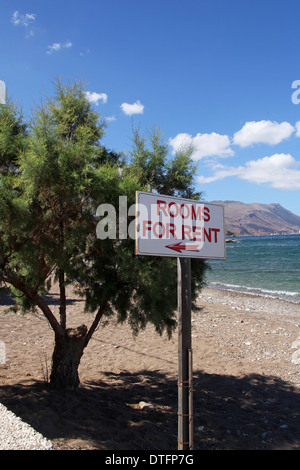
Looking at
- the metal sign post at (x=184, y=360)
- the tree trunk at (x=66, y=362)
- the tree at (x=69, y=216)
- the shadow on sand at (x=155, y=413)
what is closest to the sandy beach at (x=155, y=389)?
the shadow on sand at (x=155, y=413)

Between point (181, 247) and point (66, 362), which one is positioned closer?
point (181, 247)

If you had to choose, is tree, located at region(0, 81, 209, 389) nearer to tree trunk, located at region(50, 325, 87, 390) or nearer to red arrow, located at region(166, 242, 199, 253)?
tree trunk, located at region(50, 325, 87, 390)

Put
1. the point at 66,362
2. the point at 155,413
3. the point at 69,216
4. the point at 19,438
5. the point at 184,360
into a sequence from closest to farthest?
1. the point at 184,360
2. the point at 19,438
3. the point at 69,216
4. the point at 155,413
5. the point at 66,362

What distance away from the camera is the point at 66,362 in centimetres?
676

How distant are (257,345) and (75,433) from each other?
8.05 meters

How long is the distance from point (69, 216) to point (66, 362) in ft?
9.92

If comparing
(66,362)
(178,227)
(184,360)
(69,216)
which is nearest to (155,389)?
(66,362)

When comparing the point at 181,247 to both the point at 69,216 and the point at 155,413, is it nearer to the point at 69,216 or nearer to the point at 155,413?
the point at 69,216

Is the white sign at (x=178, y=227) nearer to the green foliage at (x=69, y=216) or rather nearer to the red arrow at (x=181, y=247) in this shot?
the red arrow at (x=181, y=247)

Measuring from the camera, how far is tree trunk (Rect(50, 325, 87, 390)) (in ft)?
22.3

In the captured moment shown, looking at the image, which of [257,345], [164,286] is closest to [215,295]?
[257,345]
